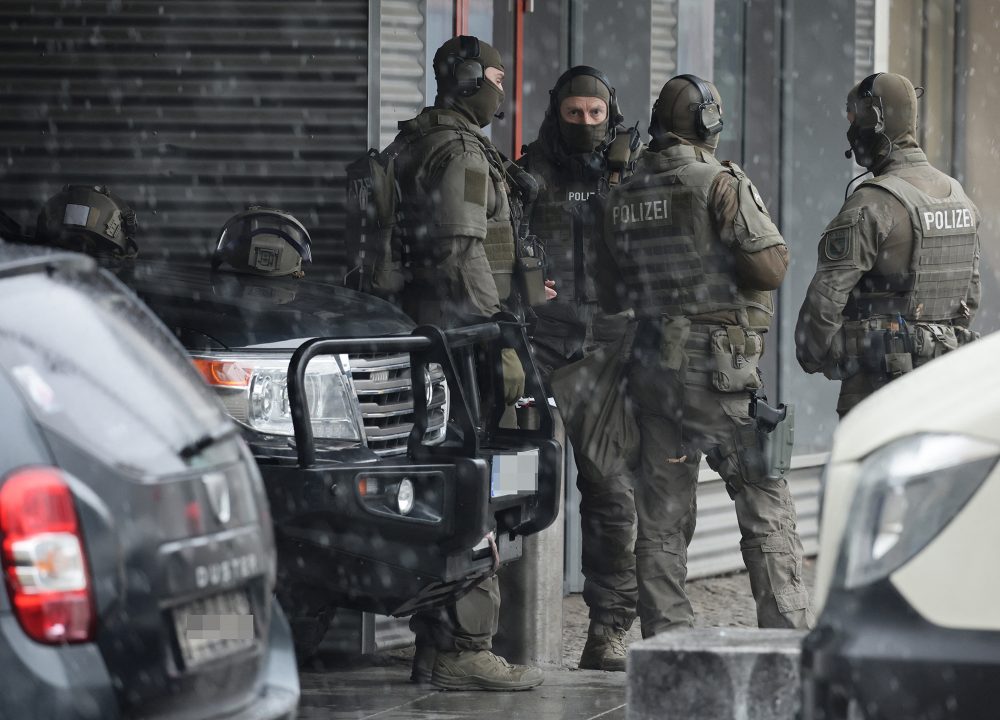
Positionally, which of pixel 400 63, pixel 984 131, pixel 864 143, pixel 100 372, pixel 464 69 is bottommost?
pixel 100 372

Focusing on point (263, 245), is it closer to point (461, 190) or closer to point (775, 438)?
point (461, 190)

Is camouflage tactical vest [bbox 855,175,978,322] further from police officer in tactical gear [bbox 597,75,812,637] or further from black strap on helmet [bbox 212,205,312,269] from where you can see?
black strap on helmet [bbox 212,205,312,269]

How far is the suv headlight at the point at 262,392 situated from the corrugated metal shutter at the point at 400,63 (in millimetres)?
2251

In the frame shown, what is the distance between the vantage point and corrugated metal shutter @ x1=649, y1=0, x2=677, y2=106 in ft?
29.2

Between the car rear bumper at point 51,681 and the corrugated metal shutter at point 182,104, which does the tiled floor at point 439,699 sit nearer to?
the corrugated metal shutter at point 182,104

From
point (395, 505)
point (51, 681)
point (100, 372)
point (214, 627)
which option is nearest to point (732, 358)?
point (395, 505)

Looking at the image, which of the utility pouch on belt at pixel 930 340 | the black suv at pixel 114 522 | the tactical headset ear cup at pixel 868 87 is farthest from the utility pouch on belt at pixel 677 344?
the black suv at pixel 114 522

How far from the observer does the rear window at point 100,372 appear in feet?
9.52

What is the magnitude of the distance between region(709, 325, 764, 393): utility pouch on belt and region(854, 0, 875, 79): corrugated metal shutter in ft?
13.1

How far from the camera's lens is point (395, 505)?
4.98 m

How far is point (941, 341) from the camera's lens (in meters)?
7.04

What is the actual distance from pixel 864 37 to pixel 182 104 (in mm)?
4609

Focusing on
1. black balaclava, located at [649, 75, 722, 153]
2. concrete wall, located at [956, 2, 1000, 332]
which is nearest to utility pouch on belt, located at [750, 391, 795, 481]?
black balaclava, located at [649, 75, 722, 153]

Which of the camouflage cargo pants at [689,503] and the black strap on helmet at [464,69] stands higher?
the black strap on helmet at [464,69]
